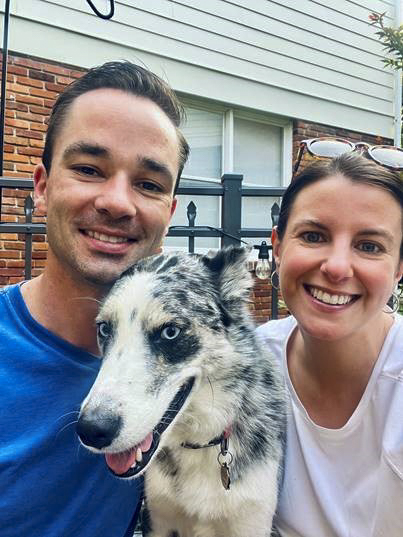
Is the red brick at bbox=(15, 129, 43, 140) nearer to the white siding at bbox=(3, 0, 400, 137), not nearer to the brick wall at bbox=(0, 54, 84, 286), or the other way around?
the brick wall at bbox=(0, 54, 84, 286)

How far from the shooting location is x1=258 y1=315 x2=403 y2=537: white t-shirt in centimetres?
183

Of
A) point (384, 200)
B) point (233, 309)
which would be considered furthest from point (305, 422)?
point (384, 200)

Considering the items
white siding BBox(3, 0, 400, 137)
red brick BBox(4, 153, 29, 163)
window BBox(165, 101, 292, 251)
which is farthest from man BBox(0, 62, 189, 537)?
window BBox(165, 101, 292, 251)

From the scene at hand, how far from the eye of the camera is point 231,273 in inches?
76.7

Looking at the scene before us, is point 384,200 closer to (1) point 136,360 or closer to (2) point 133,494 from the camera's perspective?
(1) point 136,360

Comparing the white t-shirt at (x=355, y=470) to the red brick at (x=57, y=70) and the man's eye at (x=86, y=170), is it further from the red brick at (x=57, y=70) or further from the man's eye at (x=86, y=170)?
the red brick at (x=57, y=70)

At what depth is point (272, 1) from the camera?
22.2 feet

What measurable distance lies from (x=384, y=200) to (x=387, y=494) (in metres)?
0.99

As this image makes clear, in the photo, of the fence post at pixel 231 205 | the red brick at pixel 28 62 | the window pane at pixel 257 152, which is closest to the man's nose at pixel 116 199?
the fence post at pixel 231 205

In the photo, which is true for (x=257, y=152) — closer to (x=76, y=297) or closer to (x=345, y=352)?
(x=345, y=352)

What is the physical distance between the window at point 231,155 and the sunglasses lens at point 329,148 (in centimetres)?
416

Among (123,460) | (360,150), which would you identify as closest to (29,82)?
(360,150)

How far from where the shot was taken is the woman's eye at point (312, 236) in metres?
1.90

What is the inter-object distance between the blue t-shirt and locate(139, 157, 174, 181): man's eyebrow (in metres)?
0.65
